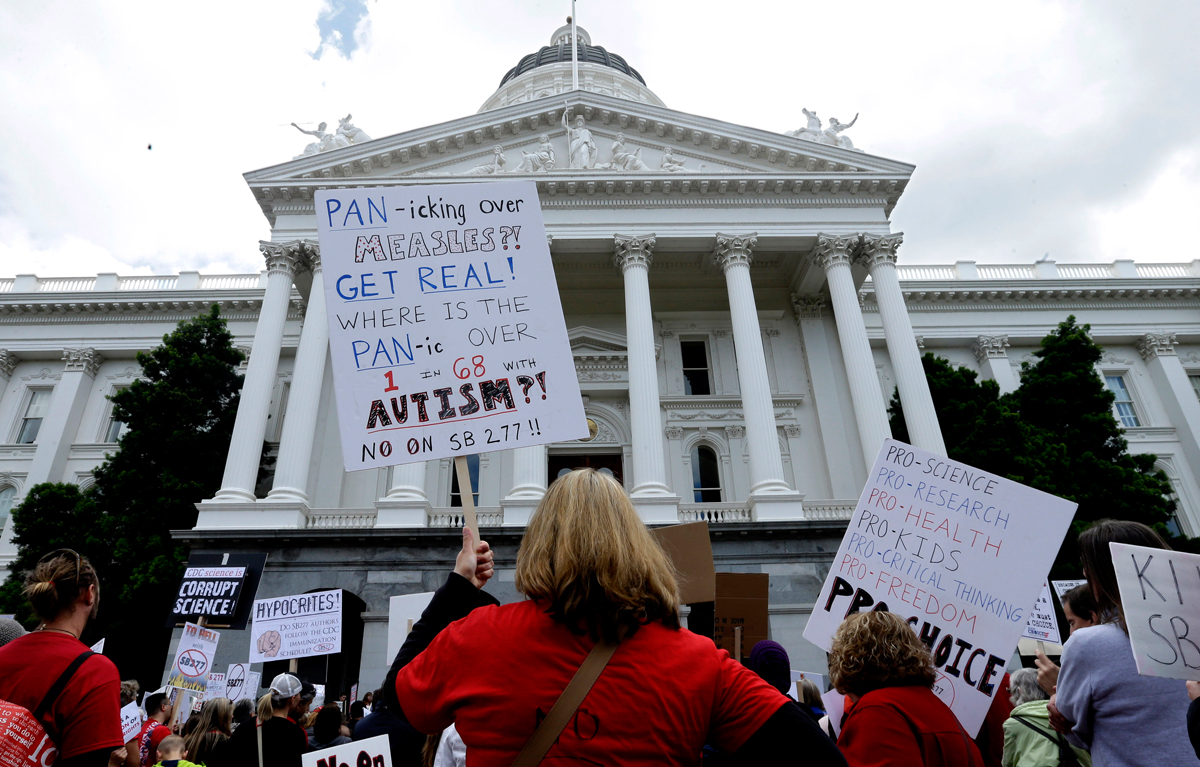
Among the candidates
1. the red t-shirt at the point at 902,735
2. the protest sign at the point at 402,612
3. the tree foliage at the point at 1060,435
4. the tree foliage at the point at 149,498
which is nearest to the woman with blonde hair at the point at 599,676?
the red t-shirt at the point at 902,735

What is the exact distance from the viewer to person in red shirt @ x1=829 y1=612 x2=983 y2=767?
2756 mm

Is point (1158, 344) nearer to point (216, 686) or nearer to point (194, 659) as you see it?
point (216, 686)

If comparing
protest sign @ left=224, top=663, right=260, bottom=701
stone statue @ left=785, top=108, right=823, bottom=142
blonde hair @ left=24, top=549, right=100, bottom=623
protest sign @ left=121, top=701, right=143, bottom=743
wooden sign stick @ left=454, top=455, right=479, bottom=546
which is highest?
stone statue @ left=785, top=108, right=823, bottom=142

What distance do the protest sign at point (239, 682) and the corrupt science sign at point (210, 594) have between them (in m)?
1.88

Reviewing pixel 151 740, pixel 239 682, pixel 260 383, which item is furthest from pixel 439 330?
pixel 260 383

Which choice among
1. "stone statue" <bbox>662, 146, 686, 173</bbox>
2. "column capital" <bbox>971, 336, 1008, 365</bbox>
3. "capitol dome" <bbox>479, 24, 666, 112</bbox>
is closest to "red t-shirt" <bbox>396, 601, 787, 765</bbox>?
"stone statue" <bbox>662, 146, 686, 173</bbox>

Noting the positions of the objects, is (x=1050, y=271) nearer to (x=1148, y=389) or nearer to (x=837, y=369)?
(x=1148, y=389)

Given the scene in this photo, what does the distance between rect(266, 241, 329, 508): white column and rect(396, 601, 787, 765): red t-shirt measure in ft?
57.9

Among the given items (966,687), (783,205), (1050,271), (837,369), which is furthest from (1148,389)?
(966,687)

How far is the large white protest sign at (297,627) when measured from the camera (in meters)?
10.7

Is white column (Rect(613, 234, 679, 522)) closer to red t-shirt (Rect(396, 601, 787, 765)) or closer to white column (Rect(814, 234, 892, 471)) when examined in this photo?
white column (Rect(814, 234, 892, 471))

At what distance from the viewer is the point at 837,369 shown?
24969 millimetres

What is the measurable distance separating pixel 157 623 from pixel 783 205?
22440 millimetres

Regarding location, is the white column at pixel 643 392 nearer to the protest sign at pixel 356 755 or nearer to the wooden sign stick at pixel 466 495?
the protest sign at pixel 356 755
